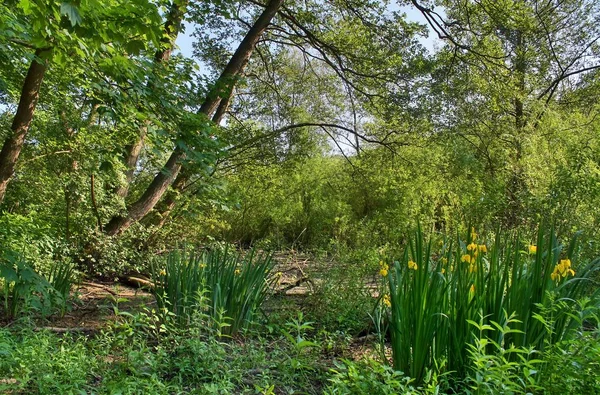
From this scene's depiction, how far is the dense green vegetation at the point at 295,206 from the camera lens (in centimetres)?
191

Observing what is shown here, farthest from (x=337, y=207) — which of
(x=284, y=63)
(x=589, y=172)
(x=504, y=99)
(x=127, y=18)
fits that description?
(x=127, y=18)

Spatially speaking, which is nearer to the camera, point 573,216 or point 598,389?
point 598,389

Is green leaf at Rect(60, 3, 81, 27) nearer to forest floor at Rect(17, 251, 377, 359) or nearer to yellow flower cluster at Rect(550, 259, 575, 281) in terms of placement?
forest floor at Rect(17, 251, 377, 359)

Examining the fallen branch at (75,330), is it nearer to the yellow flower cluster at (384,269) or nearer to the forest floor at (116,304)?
the forest floor at (116,304)

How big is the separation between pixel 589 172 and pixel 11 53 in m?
5.32

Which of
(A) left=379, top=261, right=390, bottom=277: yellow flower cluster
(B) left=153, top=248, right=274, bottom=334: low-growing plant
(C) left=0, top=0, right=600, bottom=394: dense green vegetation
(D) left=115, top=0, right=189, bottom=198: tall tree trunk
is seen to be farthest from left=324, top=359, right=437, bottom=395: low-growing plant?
(D) left=115, top=0, right=189, bottom=198: tall tree trunk

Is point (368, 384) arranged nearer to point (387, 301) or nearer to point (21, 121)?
point (387, 301)

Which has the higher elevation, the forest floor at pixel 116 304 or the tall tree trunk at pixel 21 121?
the tall tree trunk at pixel 21 121

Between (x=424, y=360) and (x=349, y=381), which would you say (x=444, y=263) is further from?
(x=349, y=381)

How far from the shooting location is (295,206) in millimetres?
9891

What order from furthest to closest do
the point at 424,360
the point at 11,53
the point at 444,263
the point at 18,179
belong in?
1. the point at 18,179
2. the point at 11,53
3. the point at 444,263
4. the point at 424,360

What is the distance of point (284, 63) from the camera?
823cm

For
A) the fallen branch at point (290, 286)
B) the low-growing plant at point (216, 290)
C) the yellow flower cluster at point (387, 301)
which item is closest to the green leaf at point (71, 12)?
the low-growing plant at point (216, 290)

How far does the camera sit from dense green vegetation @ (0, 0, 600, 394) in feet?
6.28
